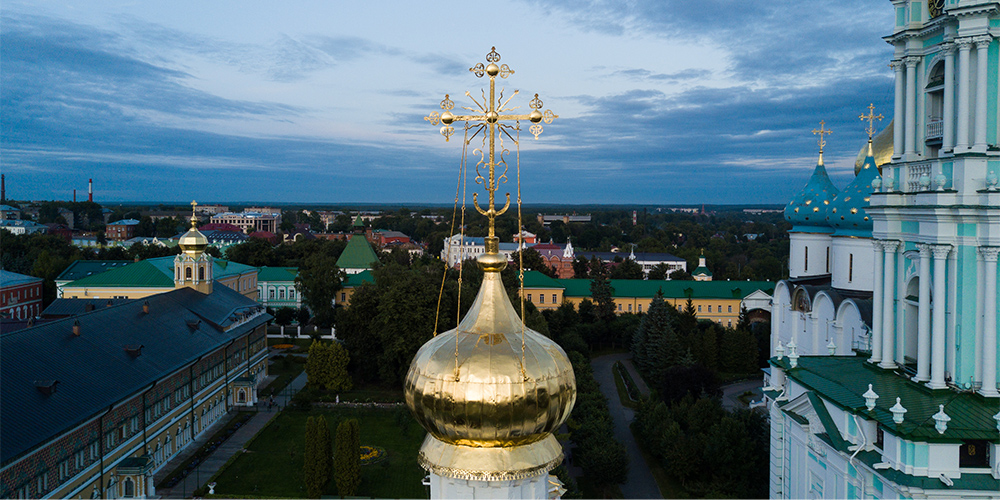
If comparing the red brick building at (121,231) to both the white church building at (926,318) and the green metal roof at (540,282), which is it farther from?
the white church building at (926,318)

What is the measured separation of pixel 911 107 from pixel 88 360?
24.3 meters

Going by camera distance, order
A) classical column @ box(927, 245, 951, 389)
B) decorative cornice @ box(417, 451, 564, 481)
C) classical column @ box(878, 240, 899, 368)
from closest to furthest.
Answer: decorative cornice @ box(417, 451, 564, 481), classical column @ box(927, 245, 951, 389), classical column @ box(878, 240, 899, 368)

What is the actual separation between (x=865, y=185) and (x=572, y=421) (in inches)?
607

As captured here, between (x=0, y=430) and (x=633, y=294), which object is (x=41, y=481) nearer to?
(x=0, y=430)

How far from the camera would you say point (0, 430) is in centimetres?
1620

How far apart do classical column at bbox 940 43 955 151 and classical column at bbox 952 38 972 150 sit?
251mm

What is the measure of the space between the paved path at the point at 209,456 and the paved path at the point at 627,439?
14.6 metres

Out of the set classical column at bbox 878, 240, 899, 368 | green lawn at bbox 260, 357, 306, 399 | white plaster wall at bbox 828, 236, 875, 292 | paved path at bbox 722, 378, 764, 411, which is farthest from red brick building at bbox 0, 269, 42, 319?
classical column at bbox 878, 240, 899, 368

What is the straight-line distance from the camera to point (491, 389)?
539 cm

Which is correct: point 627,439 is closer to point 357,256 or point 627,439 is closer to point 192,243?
point 192,243

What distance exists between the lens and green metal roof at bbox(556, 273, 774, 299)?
5416 cm

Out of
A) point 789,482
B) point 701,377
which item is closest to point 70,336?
point 789,482

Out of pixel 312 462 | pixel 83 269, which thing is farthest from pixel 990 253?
pixel 83 269

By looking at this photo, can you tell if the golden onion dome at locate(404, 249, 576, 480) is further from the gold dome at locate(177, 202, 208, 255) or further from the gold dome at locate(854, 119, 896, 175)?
the gold dome at locate(177, 202, 208, 255)
